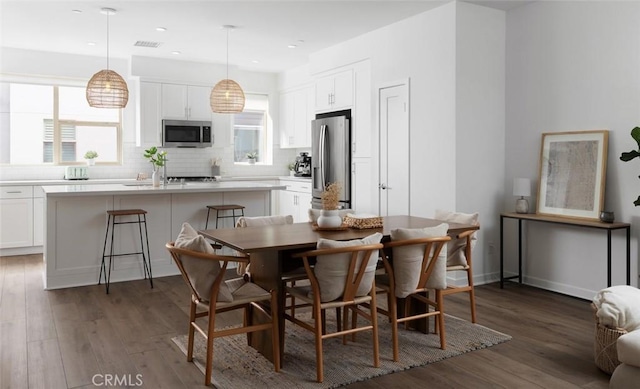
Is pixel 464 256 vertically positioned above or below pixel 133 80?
below

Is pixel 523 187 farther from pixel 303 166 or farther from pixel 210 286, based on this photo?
pixel 303 166

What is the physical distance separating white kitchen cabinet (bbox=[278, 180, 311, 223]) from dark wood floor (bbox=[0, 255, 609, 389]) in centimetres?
321

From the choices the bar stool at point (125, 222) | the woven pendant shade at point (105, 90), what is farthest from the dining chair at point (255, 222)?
the woven pendant shade at point (105, 90)

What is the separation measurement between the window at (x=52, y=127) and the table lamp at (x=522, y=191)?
606 centimetres

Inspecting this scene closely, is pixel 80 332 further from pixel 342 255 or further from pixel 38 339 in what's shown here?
pixel 342 255

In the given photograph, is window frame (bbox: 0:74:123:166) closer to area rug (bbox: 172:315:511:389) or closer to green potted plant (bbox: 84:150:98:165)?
green potted plant (bbox: 84:150:98:165)

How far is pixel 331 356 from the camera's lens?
3.37 metres

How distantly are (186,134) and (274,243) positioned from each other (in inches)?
222

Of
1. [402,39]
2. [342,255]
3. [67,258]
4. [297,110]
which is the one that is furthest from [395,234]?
[297,110]

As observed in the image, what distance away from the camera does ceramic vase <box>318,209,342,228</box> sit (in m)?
3.62

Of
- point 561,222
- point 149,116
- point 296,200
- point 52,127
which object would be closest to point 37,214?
point 52,127

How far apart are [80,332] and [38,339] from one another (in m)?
0.27

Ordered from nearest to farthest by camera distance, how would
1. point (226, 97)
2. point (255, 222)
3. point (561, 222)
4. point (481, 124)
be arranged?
point (255, 222) → point (561, 222) → point (481, 124) → point (226, 97)

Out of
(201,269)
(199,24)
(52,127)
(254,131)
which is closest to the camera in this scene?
(201,269)
